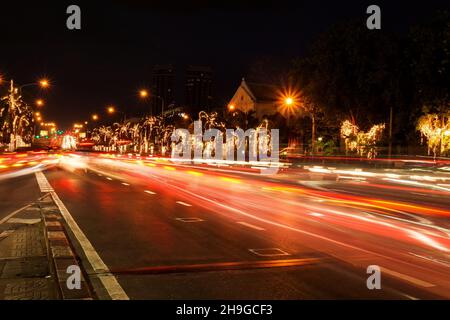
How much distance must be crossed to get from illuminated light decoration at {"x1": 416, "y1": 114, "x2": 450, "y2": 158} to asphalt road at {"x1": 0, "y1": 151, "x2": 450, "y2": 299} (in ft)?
92.3

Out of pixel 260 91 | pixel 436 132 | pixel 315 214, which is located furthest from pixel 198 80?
pixel 315 214

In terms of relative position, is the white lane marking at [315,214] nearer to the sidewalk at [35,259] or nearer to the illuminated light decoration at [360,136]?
the sidewalk at [35,259]

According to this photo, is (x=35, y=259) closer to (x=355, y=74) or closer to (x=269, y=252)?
(x=269, y=252)

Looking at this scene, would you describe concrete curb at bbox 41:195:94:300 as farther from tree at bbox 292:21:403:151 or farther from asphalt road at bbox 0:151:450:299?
tree at bbox 292:21:403:151

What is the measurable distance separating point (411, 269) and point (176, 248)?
398 cm

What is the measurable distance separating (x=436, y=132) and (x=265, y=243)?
4043 cm

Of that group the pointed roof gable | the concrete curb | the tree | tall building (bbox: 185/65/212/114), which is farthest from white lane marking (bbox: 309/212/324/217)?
tall building (bbox: 185/65/212/114)

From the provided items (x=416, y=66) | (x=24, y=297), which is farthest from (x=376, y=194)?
(x=416, y=66)

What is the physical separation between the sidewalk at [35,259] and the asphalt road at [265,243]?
2.22 ft

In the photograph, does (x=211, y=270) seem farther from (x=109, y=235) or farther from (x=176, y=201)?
(x=176, y=201)

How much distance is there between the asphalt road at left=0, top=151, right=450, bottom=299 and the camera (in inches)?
294

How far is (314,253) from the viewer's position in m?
9.82

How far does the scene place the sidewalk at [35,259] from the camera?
22.9 ft

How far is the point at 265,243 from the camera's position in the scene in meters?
10.8
